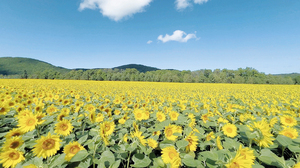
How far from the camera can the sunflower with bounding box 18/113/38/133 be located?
170cm

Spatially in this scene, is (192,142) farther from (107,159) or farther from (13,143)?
(13,143)

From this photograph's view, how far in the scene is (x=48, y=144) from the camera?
143cm

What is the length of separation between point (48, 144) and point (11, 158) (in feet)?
1.49

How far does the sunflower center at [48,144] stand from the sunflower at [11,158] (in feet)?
0.98

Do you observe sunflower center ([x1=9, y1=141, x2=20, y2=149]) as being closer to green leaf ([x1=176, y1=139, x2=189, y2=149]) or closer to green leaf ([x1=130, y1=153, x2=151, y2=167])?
green leaf ([x1=130, y1=153, x2=151, y2=167])

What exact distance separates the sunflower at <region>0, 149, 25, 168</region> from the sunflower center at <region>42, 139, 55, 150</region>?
0.30 m

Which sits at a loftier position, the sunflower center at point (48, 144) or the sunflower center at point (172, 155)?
the sunflower center at point (48, 144)

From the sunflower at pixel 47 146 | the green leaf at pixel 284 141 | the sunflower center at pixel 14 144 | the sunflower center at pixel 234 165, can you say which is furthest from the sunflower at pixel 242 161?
the sunflower center at pixel 14 144

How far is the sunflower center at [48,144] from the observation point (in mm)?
1400

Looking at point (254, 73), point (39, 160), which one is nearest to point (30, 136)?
point (39, 160)

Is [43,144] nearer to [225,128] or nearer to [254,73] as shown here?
[225,128]

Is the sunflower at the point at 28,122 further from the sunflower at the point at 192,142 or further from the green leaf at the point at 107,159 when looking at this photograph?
the sunflower at the point at 192,142

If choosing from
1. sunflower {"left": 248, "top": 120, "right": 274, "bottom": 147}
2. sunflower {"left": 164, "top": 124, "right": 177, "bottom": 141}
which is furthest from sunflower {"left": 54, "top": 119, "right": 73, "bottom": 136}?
sunflower {"left": 248, "top": 120, "right": 274, "bottom": 147}

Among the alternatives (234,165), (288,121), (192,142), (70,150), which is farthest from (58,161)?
(288,121)
